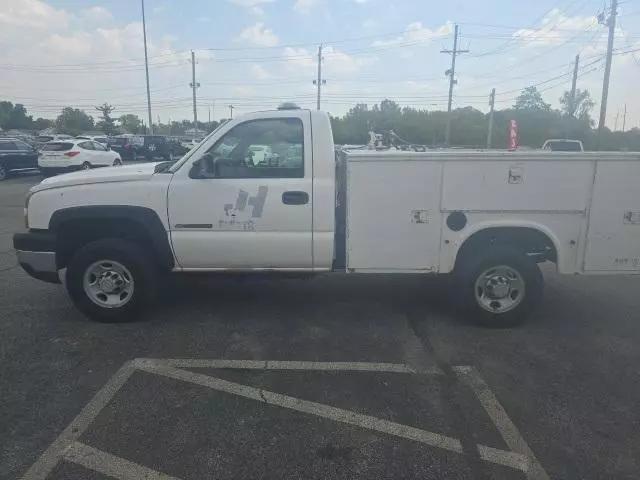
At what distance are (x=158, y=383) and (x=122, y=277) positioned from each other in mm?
1531

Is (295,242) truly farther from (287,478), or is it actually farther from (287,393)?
(287,478)

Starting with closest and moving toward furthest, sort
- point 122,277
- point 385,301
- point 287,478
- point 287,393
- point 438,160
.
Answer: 1. point 287,478
2. point 287,393
3. point 438,160
4. point 122,277
5. point 385,301

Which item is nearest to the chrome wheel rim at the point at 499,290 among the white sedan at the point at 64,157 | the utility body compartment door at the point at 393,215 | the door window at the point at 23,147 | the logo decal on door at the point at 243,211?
the utility body compartment door at the point at 393,215

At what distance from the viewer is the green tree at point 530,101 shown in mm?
69875

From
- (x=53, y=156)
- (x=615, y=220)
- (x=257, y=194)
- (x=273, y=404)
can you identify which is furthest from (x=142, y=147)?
(x=273, y=404)

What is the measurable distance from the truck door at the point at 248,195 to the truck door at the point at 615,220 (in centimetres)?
263

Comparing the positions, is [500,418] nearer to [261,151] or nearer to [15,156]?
[261,151]

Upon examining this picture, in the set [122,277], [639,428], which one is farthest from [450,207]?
[122,277]

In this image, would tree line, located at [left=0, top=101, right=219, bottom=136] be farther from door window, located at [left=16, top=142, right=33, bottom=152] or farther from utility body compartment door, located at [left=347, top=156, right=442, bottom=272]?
utility body compartment door, located at [left=347, top=156, right=442, bottom=272]

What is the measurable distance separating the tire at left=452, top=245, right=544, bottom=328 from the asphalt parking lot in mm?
189

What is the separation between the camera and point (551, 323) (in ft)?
17.3

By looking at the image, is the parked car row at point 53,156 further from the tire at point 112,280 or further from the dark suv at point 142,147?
the tire at point 112,280

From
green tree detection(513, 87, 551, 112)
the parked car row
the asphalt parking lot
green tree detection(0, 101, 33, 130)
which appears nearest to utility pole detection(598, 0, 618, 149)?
the parked car row

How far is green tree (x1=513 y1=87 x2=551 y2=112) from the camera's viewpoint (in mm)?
69875
